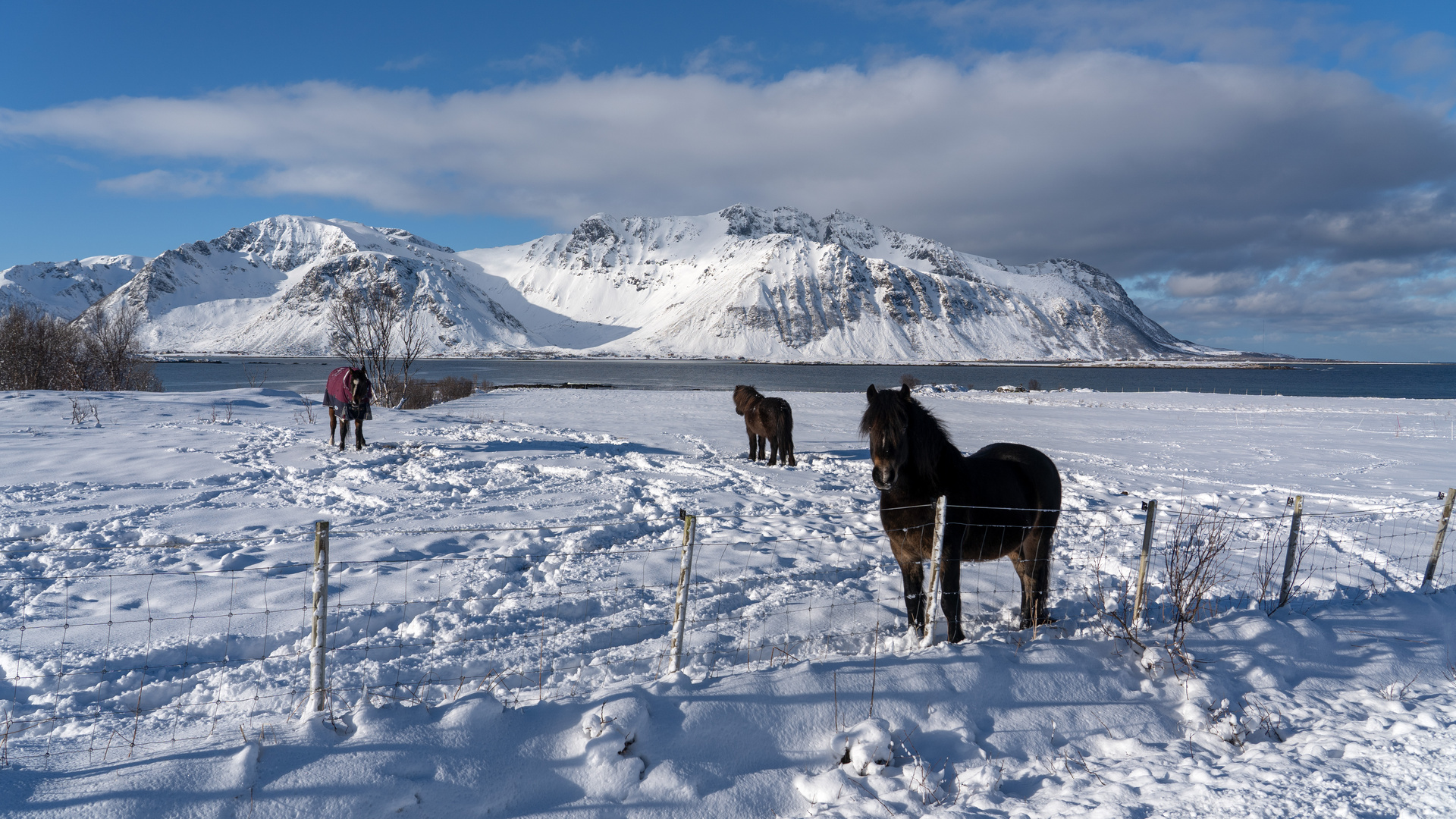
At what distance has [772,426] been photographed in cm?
1277

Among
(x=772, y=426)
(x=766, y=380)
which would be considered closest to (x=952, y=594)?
(x=772, y=426)

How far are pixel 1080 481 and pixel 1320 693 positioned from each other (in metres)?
7.26

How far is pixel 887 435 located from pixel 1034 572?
6.54 ft

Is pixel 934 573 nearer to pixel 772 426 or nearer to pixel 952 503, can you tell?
pixel 952 503

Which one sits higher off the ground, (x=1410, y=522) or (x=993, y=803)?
(x=1410, y=522)

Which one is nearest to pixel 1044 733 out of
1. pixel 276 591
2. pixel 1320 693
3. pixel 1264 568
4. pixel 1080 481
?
pixel 1320 693

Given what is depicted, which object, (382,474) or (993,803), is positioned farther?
(382,474)

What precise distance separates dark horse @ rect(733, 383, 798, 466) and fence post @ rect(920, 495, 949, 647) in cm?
787

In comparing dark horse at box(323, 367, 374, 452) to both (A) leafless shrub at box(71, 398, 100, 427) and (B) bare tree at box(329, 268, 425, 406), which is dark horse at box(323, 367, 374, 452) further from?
(B) bare tree at box(329, 268, 425, 406)

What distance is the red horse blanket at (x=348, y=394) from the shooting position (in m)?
12.2

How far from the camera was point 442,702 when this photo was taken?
3705mm

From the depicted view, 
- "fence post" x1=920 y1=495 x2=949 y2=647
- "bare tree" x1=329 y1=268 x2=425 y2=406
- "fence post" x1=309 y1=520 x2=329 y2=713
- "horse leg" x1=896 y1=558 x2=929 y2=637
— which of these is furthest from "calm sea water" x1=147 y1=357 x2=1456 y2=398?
"fence post" x1=920 y1=495 x2=949 y2=647

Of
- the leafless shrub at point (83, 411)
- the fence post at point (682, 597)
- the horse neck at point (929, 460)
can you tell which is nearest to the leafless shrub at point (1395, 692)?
the horse neck at point (929, 460)

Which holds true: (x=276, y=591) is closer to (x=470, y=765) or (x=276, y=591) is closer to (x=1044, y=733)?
(x=470, y=765)
